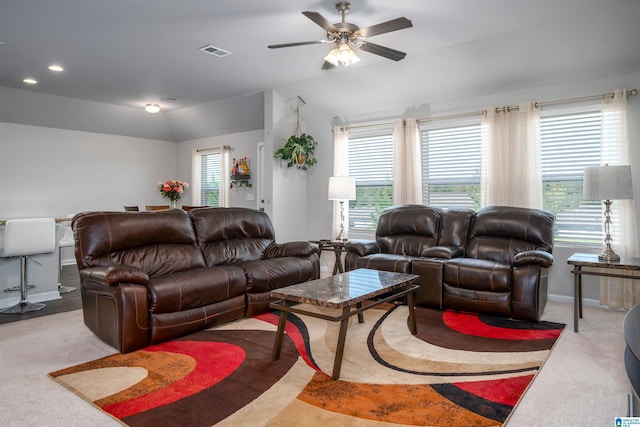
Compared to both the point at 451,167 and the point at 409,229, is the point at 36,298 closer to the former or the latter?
the point at 409,229

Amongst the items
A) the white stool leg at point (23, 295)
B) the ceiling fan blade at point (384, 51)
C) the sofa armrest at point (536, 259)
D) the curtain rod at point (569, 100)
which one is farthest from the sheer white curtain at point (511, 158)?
the white stool leg at point (23, 295)

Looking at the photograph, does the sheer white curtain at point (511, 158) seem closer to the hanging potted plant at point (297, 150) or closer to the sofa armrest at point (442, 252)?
the sofa armrest at point (442, 252)

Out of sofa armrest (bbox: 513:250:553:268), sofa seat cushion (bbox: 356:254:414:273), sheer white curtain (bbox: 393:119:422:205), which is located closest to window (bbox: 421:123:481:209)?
sheer white curtain (bbox: 393:119:422:205)

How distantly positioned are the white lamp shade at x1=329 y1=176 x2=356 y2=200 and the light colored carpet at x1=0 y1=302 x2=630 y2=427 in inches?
108

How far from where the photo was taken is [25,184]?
6801 millimetres

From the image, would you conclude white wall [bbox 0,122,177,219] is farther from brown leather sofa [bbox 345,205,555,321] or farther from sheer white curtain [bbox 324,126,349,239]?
brown leather sofa [bbox 345,205,555,321]

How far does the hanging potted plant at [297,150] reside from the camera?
616cm

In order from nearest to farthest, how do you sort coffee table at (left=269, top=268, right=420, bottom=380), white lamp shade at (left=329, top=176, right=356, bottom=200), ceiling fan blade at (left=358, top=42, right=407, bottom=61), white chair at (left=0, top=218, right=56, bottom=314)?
coffee table at (left=269, top=268, right=420, bottom=380) → ceiling fan blade at (left=358, top=42, right=407, bottom=61) → white chair at (left=0, top=218, right=56, bottom=314) → white lamp shade at (left=329, top=176, right=356, bottom=200)

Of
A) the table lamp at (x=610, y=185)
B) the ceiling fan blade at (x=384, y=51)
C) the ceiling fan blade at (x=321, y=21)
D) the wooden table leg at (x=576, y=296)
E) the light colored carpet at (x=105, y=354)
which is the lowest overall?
the light colored carpet at (x=105, y=354)

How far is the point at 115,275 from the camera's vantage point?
291 centimetres

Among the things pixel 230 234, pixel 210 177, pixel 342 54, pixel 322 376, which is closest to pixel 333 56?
pixel 342 54

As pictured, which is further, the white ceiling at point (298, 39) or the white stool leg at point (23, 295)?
the white stool leg at point (23, 295)

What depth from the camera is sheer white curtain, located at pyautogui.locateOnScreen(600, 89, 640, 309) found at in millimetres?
4062

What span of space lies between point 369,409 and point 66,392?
171cm
